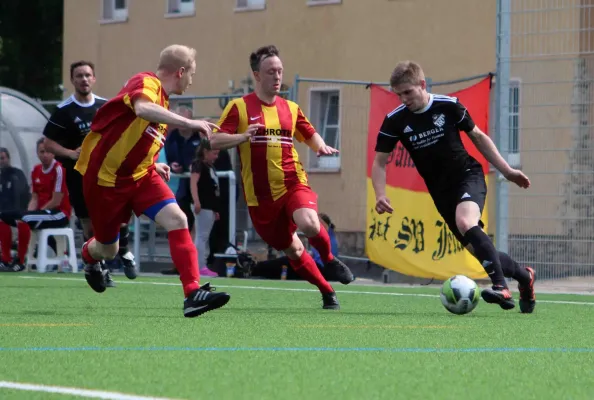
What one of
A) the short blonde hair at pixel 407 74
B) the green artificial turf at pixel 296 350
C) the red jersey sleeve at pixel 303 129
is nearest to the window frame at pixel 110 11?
the green artificial turf at pixel 296 350

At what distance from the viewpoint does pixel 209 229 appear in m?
18.4

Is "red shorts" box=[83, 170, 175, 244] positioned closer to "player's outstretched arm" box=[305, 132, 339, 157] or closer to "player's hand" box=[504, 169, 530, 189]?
"player's outstretched arm" box=[305, 132, 339, 157]

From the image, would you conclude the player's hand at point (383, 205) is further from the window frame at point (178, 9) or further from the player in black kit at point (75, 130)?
the window frame at point (178, 9)

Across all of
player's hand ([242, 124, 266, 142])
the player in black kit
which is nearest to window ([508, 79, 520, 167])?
the player in black kit

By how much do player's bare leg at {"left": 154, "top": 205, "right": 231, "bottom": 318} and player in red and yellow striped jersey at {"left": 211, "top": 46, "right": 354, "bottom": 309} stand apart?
1578 millimetres

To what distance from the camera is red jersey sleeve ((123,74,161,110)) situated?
9.29 meters

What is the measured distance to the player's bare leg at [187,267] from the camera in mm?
9078

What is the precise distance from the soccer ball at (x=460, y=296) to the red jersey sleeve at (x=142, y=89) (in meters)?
2.51

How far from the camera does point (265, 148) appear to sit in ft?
36.6

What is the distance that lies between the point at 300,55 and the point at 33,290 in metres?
20.3

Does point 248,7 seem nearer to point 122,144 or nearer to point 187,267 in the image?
point 122,144

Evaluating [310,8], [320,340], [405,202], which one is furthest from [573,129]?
[310,8]

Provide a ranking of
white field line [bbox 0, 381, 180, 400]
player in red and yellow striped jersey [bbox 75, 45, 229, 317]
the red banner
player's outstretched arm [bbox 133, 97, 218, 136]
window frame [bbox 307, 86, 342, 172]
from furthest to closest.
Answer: window frame [bbox 307, 86, 342, 172] → the red banner → player in red and yellow striped jersey [bbox 75, 45, 229, 317] → player's outstretched arm [bbox 133, 97, 218, 136] → white field line [bbox 0, 381, 180, 400]

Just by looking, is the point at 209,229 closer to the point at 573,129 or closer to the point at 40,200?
the point at 40,200
